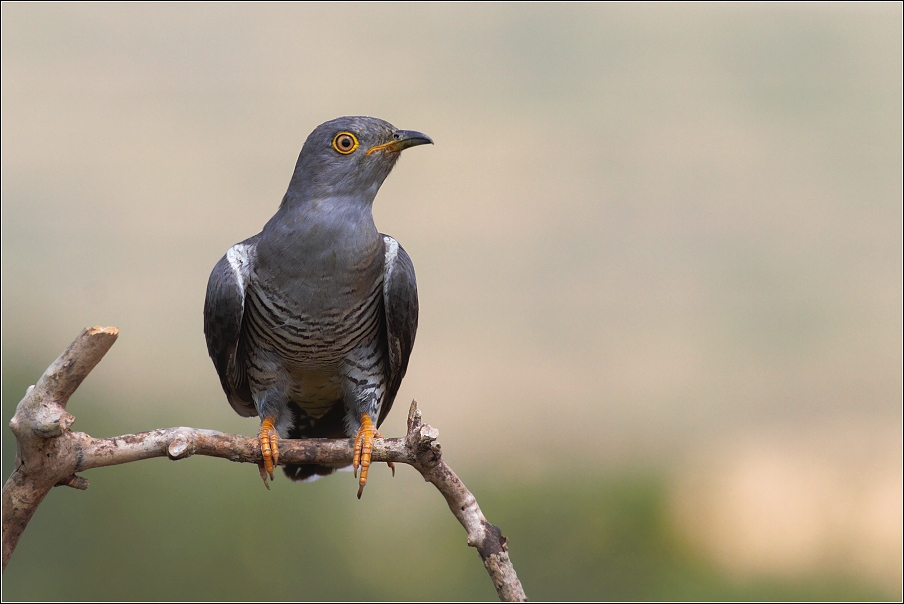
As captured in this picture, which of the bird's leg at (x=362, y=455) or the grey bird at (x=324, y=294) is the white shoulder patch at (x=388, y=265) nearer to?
the grey bird at (x=324, y=294)

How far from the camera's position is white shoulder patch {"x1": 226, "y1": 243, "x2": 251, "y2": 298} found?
3.32m

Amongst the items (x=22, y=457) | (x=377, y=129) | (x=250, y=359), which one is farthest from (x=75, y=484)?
(x=377, y=129)

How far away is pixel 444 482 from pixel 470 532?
0.63 ft

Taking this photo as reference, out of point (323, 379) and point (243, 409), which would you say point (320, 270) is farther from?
point (243, 409)

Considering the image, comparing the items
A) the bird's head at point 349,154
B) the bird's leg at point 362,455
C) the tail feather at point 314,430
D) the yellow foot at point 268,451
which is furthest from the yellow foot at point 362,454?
the bird's head at point 349,154

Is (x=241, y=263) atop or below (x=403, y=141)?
below

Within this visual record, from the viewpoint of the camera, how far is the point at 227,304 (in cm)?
Result: 331

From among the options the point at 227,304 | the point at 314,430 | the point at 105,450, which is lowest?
the point at 314,430

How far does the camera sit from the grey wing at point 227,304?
3.30 meters

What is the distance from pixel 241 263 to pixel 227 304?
0.60 ft

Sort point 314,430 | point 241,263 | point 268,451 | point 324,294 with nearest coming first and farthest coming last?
1. point 268,451
2. point 324,294
3. point 241,263
4. point 314,430

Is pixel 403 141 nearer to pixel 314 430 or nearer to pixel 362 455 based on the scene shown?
pixel 362 455

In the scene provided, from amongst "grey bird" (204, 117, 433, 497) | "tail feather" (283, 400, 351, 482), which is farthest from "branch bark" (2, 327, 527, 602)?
"tail feather" (283, 400, 351, 482)

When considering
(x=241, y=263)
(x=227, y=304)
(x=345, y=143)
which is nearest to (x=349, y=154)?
(x=345, y=143)
